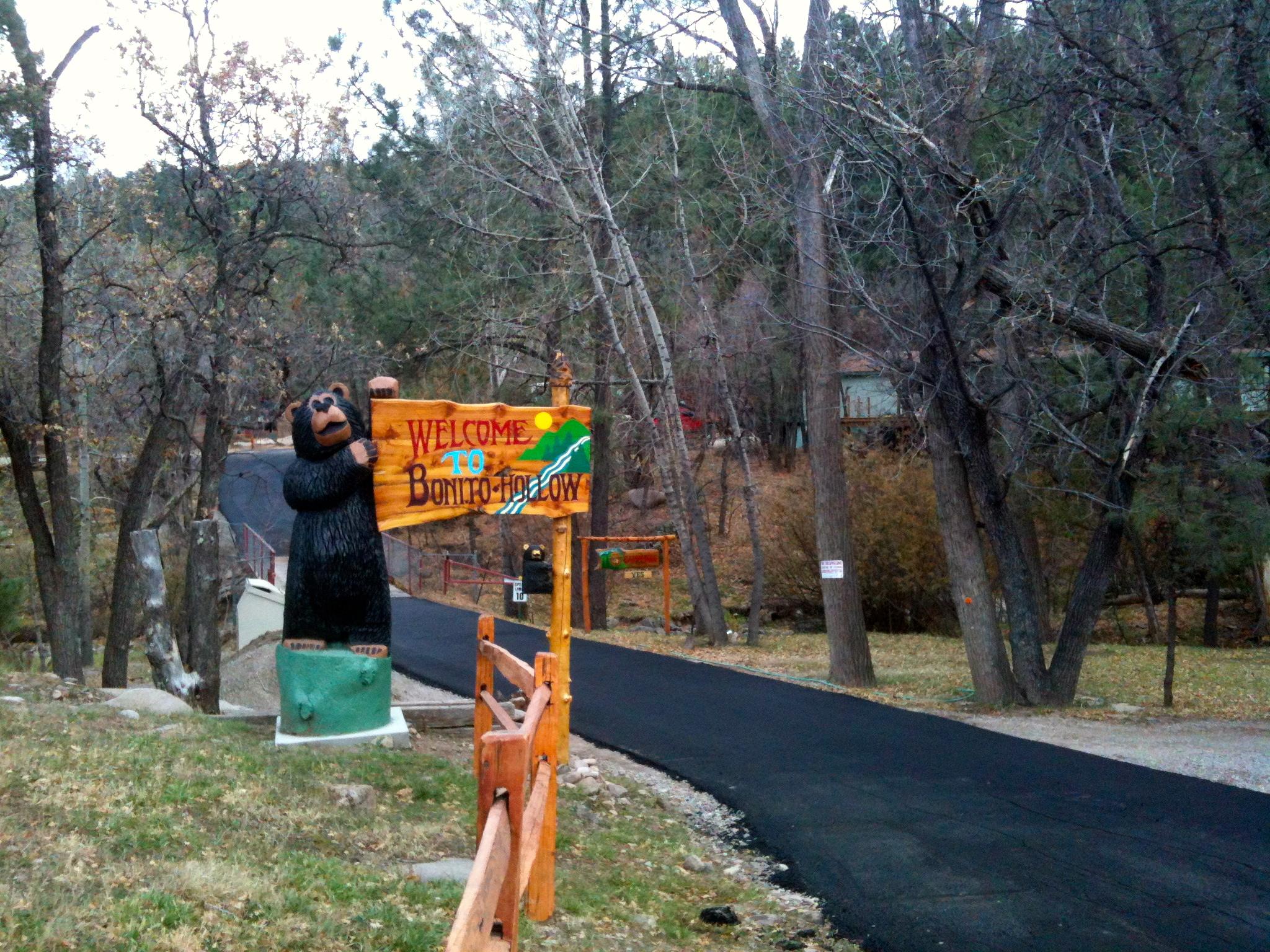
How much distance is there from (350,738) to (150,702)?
8.05 ft

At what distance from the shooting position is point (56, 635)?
13.5 meters

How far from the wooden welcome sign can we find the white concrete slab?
1505 mm

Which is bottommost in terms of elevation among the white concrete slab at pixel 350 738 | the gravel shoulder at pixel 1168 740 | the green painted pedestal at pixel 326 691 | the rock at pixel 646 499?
the gravel shoulder at pixel 1168 740

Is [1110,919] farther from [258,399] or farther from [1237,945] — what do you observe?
[258,399]

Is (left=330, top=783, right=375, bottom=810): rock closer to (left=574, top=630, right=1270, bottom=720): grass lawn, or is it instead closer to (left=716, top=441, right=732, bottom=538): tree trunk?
(left=574, top=630, right=1270, bottom=720): grass lawn

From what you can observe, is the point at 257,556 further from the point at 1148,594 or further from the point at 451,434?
the point at 451,434

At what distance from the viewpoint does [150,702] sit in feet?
32.6

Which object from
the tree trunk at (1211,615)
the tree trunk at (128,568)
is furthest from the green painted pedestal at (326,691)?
the tree trunk at (1211,615)

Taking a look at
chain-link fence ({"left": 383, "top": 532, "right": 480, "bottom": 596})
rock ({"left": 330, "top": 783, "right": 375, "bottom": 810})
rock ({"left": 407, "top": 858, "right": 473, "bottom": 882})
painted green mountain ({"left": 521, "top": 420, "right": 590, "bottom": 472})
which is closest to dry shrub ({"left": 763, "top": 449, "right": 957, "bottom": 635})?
chain-link fence ({"left": 383, "top": 532, "right": 480, "bottom": 596})

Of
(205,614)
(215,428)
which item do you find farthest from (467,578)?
(205,614)

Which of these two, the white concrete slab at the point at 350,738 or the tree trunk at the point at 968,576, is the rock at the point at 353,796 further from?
the tree trunk at the point at 968,576

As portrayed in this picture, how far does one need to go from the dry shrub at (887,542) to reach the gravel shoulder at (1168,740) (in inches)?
419

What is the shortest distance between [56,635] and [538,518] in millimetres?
22040

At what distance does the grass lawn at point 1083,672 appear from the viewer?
14.2 meters
